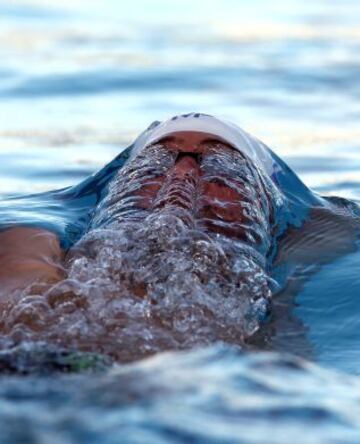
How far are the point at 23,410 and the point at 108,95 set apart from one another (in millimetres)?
6026

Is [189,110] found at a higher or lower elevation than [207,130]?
lower

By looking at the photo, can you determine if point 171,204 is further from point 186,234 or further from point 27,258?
point 27,258

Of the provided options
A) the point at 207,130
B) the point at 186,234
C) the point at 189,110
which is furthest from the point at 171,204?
the point at 189,110

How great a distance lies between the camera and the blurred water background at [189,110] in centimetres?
286

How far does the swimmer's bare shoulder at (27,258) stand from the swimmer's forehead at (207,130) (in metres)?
0.74

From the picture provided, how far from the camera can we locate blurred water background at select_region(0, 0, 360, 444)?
9.39 ft

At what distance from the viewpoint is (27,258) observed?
4090mm

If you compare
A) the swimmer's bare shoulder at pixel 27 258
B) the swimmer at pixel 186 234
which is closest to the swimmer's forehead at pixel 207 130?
the swimmer at pixel 186 234

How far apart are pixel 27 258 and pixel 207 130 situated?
101cm

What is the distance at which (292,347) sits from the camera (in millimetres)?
4023

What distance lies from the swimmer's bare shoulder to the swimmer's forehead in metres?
0.74

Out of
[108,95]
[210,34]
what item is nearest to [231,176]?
[108,95]

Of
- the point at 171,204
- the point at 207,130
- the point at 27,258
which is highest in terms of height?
the point at 207,130

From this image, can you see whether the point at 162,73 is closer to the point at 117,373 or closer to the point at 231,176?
the point at 231,176
